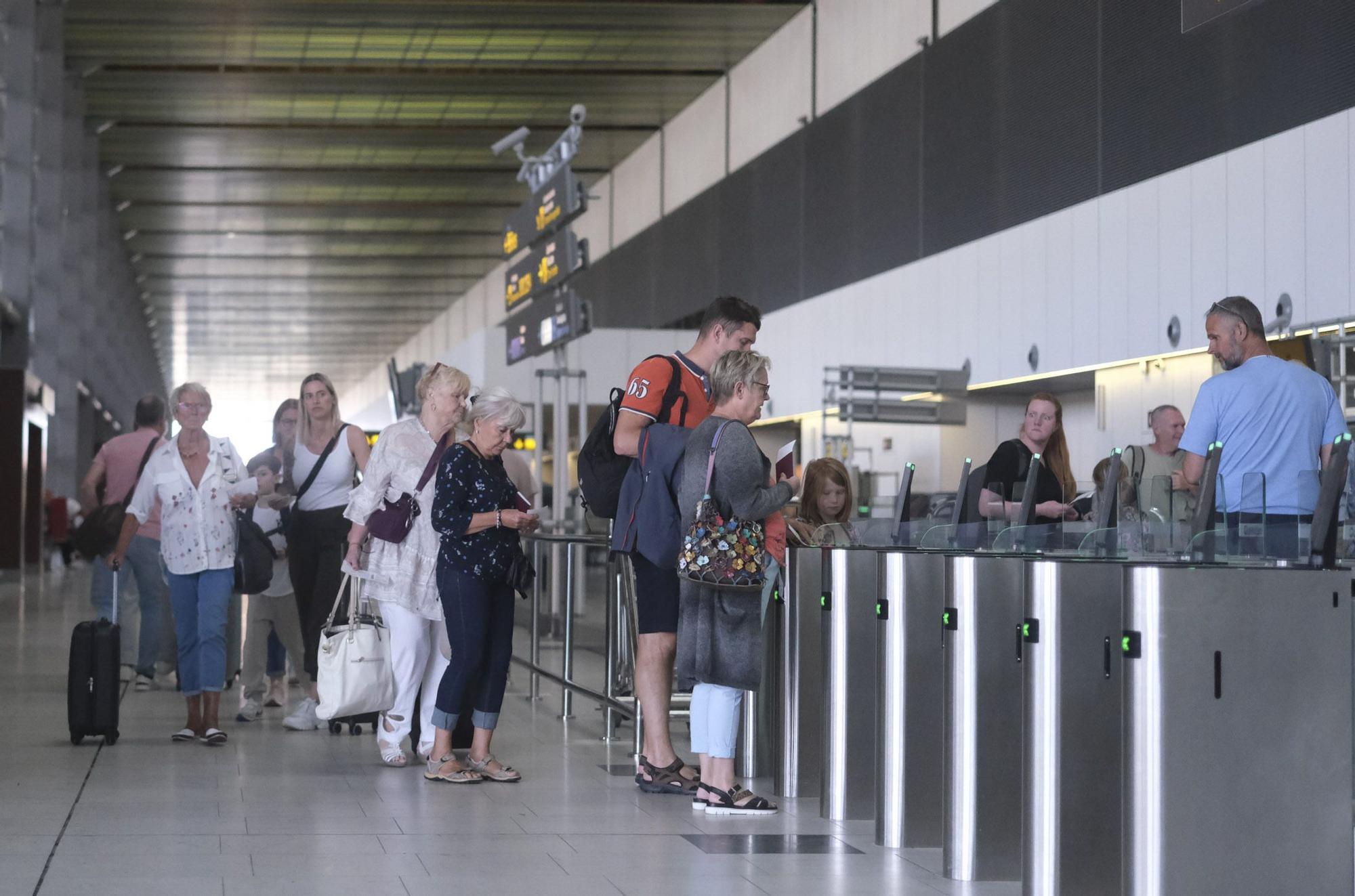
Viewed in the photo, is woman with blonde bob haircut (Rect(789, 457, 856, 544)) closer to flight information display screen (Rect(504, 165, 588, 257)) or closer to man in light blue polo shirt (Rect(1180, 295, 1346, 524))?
man in light blue polo shirt (Rect(1180, 295, 1346, 524))

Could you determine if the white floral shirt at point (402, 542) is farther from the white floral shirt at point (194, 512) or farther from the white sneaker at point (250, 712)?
the white sneaker at point (250, 712)

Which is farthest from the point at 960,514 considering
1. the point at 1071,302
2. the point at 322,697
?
the point at 1071,302

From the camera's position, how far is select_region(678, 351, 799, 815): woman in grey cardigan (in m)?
5.11

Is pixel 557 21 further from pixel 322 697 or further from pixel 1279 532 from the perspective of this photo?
pixel 1279 532

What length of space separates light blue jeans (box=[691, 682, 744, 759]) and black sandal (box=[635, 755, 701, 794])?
0.41 meters

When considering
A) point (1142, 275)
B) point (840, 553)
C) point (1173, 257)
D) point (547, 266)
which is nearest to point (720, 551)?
point (840, 553)

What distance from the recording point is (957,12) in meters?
15.6

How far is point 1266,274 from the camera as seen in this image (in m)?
10.3

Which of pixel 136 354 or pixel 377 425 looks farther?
pixel 136 354

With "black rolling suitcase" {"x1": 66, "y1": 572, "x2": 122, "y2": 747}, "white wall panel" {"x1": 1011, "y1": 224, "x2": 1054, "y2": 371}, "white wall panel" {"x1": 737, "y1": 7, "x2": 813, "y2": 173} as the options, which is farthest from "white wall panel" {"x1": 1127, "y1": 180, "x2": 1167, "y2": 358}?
"white wall panel" {"x1": 737, "y1": 7, "x2": 813, "y2": 173}

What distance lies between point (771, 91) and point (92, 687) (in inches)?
621

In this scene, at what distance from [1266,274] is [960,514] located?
5.97 meters

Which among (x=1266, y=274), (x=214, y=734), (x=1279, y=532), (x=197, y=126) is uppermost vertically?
(x=197, y=126)

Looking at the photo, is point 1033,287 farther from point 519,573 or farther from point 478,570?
point 478,570
